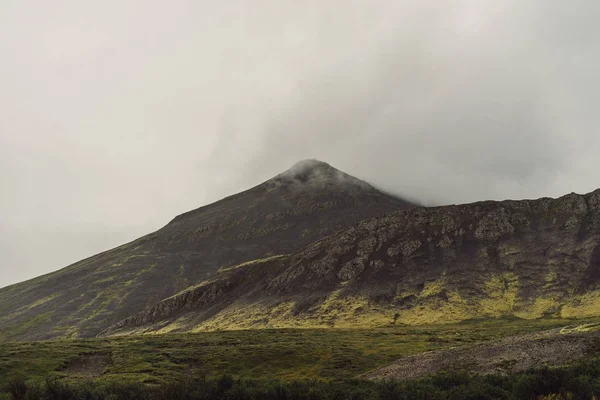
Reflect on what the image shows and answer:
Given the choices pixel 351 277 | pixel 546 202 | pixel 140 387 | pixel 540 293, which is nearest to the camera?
pixel 140 387

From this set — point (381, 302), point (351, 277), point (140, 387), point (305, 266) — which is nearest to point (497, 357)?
point (140, 387)

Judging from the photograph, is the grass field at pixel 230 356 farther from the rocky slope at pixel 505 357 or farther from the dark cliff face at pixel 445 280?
the dark cliff face at pixel 445 280

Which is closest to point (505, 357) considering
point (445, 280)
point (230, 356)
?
point (230, 356)

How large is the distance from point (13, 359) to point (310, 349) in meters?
57.5

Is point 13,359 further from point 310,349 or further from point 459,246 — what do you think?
point 459,246

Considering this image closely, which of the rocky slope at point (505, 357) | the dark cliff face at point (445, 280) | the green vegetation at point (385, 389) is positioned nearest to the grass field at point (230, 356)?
the rocky slope at point (505, 357)

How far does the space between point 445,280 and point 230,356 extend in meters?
108

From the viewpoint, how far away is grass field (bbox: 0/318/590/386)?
7100 cm

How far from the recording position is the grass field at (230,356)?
7100cm

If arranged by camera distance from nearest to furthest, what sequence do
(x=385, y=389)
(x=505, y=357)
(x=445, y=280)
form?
1. (x=385, y=389)
2. (x=505, y=357)
3. (x=445, y=280)

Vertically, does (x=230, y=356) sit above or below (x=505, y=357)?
below

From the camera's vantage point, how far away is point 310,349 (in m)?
88.9

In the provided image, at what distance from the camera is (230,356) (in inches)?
3354

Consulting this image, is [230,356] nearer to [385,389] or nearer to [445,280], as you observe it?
[385,389]
